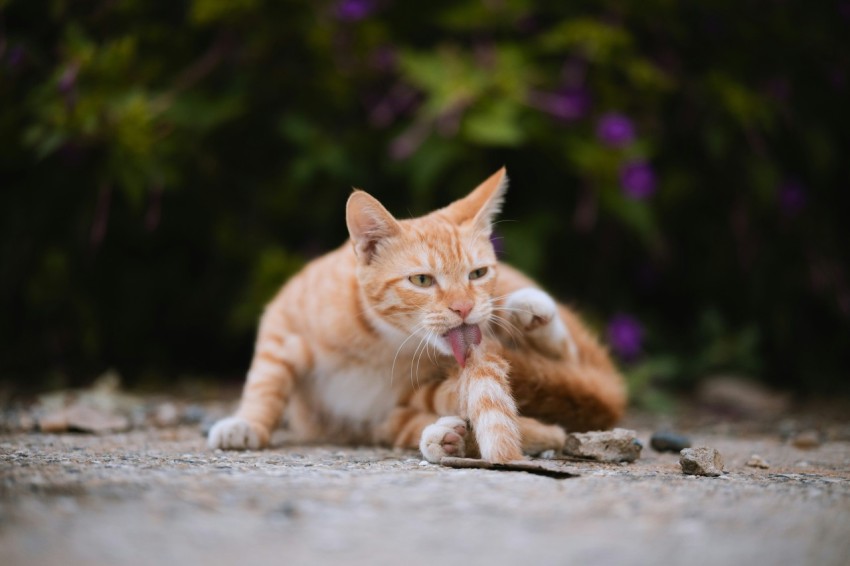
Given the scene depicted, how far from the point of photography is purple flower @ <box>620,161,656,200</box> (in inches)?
158

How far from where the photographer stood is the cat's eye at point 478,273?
8.59 feet

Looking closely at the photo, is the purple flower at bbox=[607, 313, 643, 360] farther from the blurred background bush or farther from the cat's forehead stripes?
the cat's forehead stripes

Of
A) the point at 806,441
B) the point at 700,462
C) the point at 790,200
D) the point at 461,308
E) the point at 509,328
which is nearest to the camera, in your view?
the point at 700,462

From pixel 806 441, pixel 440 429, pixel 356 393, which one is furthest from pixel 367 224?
pixel 806 441

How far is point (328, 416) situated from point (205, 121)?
1.86 metres

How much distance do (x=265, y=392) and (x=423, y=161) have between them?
161cm

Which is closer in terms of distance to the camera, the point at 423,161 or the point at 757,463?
the point at 757,463

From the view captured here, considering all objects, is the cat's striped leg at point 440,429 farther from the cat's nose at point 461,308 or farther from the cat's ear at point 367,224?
the cat's ear at point 367,224

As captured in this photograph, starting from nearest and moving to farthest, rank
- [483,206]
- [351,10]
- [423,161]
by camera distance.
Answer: [483,206]
[423,161]
[351,10]

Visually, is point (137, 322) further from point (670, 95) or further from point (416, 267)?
point (670, 95)

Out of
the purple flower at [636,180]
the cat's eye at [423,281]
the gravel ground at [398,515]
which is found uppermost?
the purple flower at [636,180]

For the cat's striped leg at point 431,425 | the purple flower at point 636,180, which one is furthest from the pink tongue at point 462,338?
Result: the purple flower at point 636,180

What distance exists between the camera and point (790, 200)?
14.8 feet

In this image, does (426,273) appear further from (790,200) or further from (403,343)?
(790,200)
